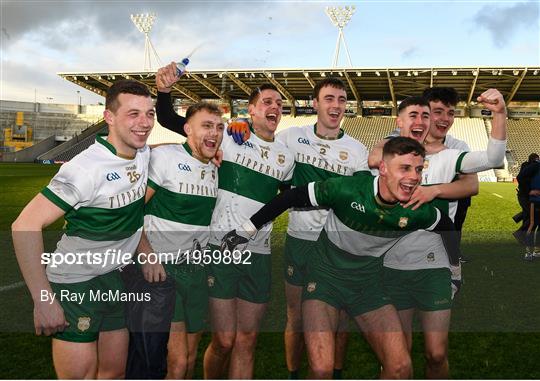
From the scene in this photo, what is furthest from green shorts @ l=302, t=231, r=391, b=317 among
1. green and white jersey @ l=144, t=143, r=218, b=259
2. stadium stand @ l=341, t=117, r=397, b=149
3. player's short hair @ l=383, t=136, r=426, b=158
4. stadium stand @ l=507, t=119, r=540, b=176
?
stadium stand @ l=507, t=119, r=540, b=176

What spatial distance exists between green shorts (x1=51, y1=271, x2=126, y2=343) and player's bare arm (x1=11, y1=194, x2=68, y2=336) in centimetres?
23

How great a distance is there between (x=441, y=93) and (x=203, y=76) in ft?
133

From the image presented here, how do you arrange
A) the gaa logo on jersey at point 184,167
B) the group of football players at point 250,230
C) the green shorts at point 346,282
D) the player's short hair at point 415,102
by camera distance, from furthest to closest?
the player's short hair at point 415,102, the gaa logo on jersey at point 184,167, the green shorts at point 346,282, the group of football players at point 250,230

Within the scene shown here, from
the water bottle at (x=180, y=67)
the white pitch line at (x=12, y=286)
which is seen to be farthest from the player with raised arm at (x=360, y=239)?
the white pitch line at (x=12, y=286)

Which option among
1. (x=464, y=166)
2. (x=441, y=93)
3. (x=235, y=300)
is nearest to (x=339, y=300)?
(x=235, y=300)

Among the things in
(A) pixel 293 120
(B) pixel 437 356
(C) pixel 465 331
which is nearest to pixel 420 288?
(B) pixel 437 356

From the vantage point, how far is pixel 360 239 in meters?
3.59

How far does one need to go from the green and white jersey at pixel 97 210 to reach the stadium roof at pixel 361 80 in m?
38.7

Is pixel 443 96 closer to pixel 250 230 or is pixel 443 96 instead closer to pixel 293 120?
pixel 250 230

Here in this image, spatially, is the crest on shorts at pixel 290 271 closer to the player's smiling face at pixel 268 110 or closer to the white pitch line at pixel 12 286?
the player's smiling face at pixel 268 110

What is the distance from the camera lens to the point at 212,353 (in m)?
3.85

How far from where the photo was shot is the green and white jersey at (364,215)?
3.48 m

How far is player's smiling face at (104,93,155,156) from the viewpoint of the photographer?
125 inches

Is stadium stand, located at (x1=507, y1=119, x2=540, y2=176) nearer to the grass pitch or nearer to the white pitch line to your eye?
the grass pitch
